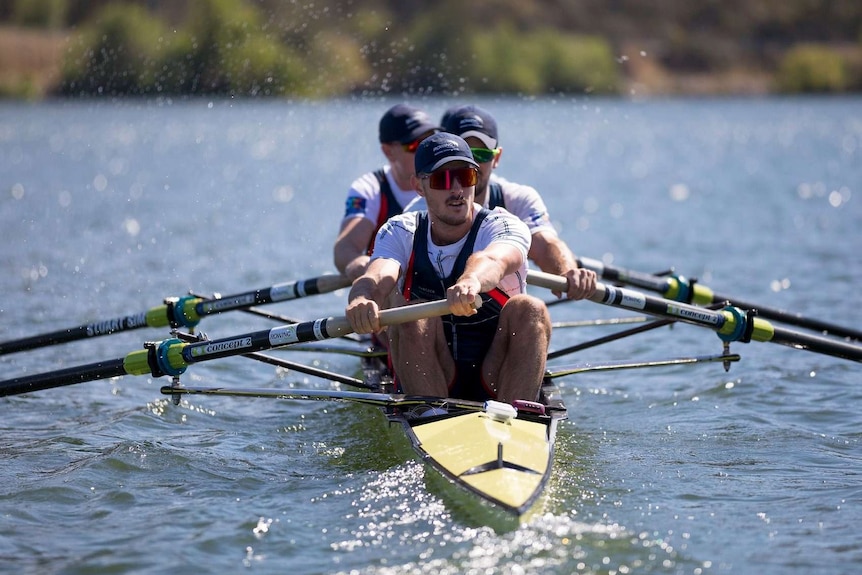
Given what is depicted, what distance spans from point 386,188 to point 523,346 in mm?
3119

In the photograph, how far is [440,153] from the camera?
7.13 m

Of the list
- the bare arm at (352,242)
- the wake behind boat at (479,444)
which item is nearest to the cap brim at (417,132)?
the bare arm at (352,242)

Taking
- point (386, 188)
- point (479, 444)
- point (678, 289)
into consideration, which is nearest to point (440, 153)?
point (479, 444)

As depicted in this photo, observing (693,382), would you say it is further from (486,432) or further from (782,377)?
(486,432)

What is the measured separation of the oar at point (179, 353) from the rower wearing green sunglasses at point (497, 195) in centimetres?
173

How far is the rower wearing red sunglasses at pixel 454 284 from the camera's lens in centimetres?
712

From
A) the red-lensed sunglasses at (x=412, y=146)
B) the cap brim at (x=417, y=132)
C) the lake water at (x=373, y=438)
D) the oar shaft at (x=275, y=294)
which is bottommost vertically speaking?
the lake water at (x=373, y=438)

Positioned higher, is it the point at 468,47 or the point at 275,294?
the point at 468,47

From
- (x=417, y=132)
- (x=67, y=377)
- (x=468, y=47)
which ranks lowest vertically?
(x=67, y=377)

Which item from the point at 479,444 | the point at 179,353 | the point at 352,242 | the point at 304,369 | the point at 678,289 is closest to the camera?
the point at 479,444

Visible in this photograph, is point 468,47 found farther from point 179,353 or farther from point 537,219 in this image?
point 179,353

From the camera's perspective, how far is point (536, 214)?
29.7ft

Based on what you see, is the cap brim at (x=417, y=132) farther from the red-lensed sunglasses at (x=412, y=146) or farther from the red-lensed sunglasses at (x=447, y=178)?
the red-lensed sunglasses at (x=447, y=178)

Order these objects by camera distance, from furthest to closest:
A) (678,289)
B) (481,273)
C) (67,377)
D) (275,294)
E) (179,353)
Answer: (678,289), (275,294), (67,377), (179,353), (481,273)
